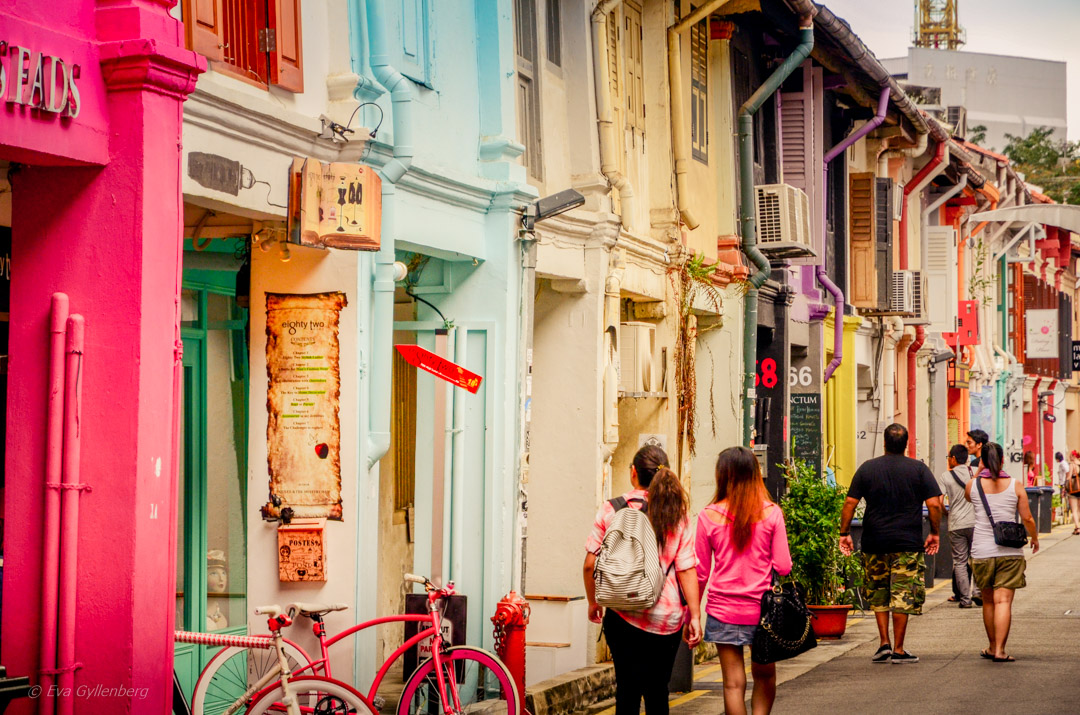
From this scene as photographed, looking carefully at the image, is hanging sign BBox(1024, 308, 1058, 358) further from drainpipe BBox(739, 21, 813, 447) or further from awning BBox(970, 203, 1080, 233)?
awning BBox(970, 203, 1080, 233)

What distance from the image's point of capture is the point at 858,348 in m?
21.9

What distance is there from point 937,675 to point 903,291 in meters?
11.7

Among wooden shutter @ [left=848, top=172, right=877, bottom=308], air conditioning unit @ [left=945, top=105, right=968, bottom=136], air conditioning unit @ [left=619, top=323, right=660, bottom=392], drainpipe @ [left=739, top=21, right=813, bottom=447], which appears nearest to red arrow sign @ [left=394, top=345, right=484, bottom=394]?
air conditioning unit @ [left=619, top=323, right=660, bottom=392]

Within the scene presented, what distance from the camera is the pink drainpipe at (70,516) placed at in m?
6.30

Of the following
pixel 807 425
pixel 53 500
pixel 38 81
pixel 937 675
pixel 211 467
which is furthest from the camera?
pixel 807 425

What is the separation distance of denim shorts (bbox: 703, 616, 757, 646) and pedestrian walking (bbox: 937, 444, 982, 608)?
19.8ft

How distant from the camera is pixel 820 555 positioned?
14.1 m

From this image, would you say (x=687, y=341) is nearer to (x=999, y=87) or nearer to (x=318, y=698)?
(x=318, y=698)

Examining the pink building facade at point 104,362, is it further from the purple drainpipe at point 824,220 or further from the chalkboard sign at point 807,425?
the purple drainpipe at point 824,220

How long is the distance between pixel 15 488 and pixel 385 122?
3.40 meters

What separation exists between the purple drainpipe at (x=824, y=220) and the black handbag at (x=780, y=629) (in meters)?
10.9

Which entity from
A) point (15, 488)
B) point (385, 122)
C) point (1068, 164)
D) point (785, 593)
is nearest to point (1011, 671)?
point (785, 593)

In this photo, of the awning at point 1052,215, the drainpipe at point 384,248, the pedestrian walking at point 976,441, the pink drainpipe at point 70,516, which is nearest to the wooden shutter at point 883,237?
the pedestrian walking at point 976,441

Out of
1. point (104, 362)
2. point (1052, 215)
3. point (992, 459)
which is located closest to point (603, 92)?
point (992, 459)
